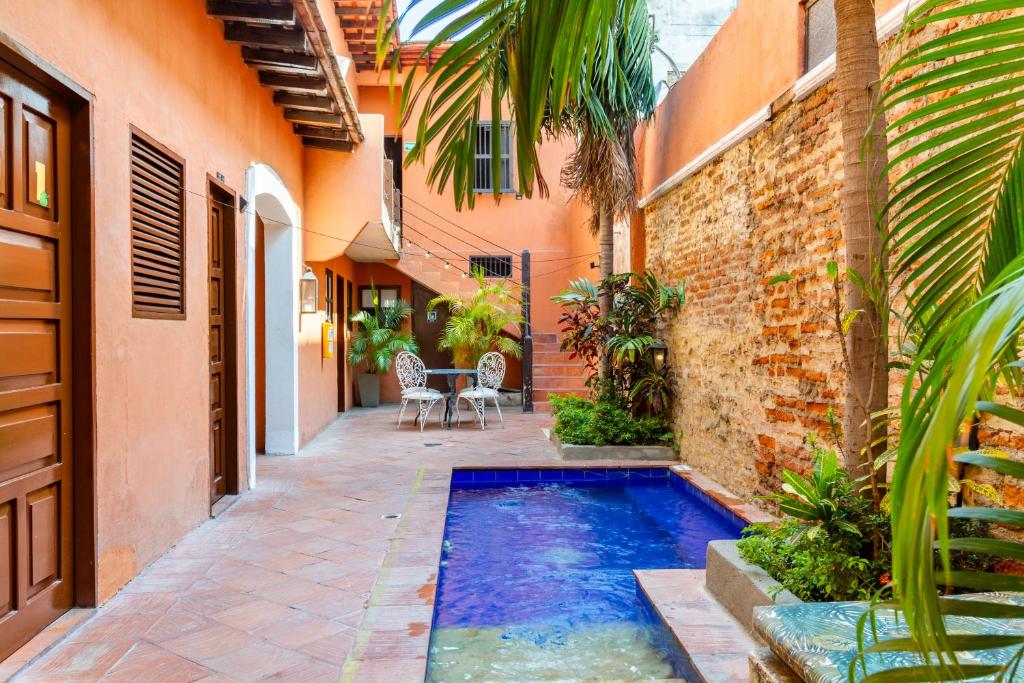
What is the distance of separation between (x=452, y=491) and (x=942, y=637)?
5.21 meters

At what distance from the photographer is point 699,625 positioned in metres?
2.72

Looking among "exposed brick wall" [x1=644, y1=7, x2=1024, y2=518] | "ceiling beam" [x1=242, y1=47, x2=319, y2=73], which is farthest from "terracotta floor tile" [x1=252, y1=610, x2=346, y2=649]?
"ceiling beam" [x1=242, y1=47, x2=319, y2=73]

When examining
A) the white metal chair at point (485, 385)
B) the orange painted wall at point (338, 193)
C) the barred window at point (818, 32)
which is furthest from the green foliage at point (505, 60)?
the white metal chair at point (485, 385)

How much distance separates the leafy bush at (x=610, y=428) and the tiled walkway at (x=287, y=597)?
5.39 feet

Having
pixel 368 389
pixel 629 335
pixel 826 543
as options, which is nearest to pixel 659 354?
pixel 629 335

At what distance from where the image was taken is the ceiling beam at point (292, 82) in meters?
5.34

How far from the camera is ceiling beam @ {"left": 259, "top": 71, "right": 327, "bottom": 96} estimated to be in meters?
5.34

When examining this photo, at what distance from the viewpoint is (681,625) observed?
2.73 meters

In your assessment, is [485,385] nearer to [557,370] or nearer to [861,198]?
[557,370]

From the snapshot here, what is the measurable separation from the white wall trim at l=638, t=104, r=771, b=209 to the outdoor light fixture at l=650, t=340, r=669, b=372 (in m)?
1.46

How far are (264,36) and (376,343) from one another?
6.39 metres

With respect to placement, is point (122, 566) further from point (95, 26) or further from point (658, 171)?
point (658, 171)

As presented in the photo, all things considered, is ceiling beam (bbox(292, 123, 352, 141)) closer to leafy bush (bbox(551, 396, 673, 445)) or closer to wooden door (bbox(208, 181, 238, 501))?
wooden door (bbox(208, 181, 238, 501))

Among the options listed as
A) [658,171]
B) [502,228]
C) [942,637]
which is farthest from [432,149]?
[942,637]
